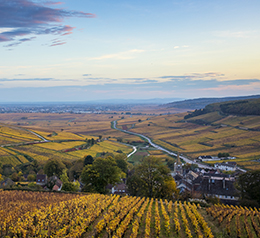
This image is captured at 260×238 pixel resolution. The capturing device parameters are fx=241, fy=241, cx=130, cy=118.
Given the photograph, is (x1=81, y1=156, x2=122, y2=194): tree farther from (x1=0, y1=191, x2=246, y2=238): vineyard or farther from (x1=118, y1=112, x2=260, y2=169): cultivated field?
(x1=118, y1=112, x2=260, y2=169): cultivated field

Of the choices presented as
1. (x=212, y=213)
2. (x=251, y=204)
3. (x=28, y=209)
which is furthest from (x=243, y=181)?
(x=28, y=209)

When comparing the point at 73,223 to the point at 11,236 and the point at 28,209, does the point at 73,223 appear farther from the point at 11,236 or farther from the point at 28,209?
the point at 28,209

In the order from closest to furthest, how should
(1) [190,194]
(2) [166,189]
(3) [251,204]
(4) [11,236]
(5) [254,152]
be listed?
(4) [11,236] < (3) [251,204] < (2) [166,189] < (1) [190,194] < (5) [254,152]

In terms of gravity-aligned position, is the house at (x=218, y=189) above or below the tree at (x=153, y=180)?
below

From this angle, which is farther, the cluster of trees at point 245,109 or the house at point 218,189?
the cluster of trees at point 245,109

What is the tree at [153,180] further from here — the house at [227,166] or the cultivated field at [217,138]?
the cultivated field at [217,138]

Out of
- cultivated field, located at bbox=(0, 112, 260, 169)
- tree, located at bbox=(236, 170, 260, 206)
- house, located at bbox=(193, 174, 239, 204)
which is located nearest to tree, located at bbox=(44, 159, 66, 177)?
cultivated field, located at bbox=(0, 112, 260, 169)

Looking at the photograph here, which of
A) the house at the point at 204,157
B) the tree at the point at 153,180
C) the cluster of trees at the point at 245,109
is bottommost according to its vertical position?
the house at the point at 204,157

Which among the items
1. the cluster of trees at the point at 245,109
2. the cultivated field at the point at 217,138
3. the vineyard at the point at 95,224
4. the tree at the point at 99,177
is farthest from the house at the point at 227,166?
the cluster of trees at the point at 245,109

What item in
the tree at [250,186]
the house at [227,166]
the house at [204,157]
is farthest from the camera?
the house at [204,157]
